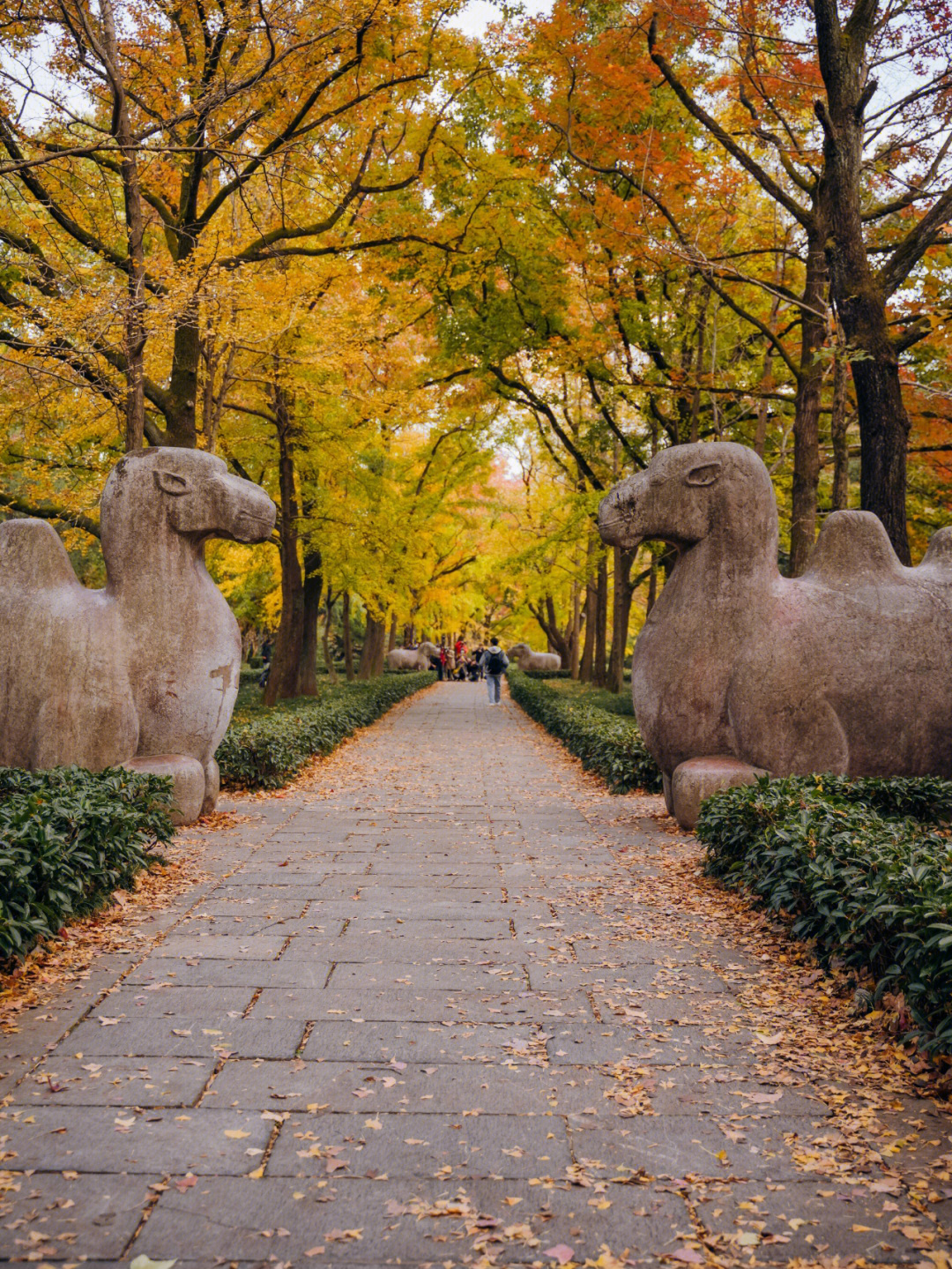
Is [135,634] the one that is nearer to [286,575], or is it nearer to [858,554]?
[858,554]

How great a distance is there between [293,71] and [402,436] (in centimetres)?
1296

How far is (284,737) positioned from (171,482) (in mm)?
4044

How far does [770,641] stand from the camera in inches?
294

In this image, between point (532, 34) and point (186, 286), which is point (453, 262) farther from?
point (186, 286)

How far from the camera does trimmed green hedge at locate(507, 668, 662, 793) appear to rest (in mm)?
10383

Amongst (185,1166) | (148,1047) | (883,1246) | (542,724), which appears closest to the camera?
(883,1246)

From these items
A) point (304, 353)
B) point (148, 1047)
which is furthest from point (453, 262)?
point (148, 1047)

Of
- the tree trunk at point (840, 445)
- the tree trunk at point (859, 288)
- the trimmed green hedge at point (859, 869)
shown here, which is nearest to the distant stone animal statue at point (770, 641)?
the trimmed green hedge at point (859, 869)

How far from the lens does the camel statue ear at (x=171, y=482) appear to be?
304 inches

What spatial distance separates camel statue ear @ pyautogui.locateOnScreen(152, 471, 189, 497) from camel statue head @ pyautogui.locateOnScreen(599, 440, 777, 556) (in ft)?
11.8

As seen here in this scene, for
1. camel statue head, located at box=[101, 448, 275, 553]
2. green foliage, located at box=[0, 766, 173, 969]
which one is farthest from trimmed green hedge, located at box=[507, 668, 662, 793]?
green foliage, located at box=[0, 766, 173, 969]

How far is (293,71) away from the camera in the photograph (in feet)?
35.4

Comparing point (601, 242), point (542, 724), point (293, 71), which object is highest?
point (293, 71)

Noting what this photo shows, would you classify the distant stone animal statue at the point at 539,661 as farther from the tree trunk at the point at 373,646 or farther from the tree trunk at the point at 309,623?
the tree trunk at the point at 309,623
